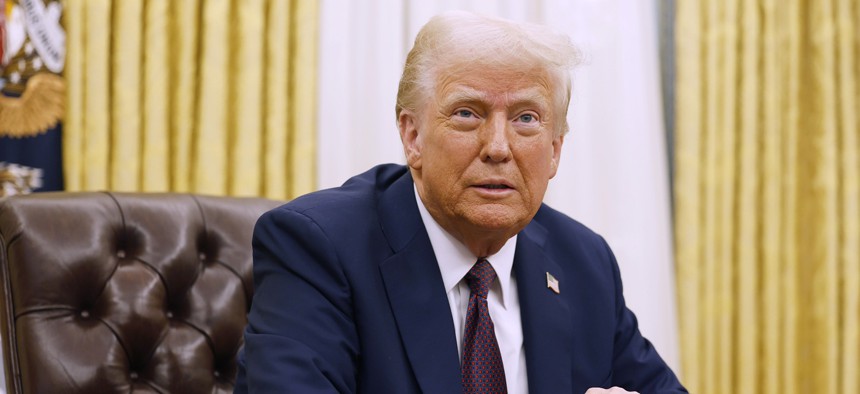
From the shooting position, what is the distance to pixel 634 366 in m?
2.20

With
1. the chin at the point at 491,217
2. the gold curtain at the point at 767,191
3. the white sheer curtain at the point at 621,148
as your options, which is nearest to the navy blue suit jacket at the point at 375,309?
the chin at the point at 491,217

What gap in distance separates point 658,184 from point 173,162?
1.87 m

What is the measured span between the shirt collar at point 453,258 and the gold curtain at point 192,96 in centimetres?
140

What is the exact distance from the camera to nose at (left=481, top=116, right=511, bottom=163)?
6.01 ft

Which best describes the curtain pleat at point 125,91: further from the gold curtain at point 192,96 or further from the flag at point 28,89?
the flag at point 28,89

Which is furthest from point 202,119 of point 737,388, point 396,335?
point 737,388

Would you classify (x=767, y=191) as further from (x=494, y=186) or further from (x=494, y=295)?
(x=494, y=186)

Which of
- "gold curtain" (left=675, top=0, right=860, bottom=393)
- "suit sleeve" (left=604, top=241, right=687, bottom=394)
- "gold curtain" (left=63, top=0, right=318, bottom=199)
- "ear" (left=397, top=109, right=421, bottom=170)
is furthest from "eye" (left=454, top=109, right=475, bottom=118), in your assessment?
"gold curtain" (left=675, top=0, right=860, bottom=393)

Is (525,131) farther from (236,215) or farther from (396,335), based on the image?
(236,215)

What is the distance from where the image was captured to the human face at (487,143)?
72.4 inches

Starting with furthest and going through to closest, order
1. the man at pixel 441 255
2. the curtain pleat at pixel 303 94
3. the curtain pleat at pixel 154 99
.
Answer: the curtain pleat at pixel 303 94
the curtain pleat at pixel 154 99
the man at pixel 441 255

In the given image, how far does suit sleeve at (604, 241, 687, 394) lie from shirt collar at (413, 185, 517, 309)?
36 centimetres

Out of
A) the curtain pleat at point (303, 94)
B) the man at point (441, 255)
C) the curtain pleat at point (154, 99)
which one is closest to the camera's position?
the man at point (441, 255)

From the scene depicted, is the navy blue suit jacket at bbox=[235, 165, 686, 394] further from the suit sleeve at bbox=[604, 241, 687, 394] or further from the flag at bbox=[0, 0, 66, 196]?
the flag at bbox=[0, 0, 66, 196]
